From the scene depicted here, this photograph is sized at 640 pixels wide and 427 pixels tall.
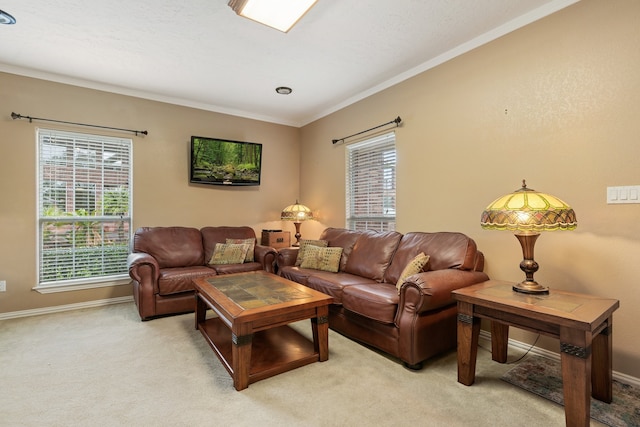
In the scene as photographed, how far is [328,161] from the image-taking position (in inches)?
183

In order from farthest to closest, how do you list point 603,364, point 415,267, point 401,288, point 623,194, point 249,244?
point 249,244 → point 415,267 → point 401,288 → point 623,194 → point 603,364

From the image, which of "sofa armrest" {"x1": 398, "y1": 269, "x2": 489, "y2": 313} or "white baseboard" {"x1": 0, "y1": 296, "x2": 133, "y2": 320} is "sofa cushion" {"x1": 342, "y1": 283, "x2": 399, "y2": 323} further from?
"white baseboard" {"x1": 0, "y1": 296, "x2": 133, "y2": 320}

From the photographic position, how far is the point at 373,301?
93.0 inches

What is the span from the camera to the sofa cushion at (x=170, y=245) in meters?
3.71

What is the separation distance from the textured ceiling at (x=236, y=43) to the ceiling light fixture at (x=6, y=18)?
5 cm

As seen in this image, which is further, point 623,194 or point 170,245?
point 170,245

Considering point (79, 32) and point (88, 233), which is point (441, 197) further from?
point (88, 233)

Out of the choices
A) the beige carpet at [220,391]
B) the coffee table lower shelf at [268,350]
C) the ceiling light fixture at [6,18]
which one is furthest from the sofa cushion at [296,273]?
the ceiling light fixture at [6,18]

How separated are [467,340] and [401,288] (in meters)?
0.51

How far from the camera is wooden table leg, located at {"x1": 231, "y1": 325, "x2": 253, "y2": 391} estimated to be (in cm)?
192

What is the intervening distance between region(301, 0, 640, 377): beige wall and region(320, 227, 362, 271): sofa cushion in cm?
69

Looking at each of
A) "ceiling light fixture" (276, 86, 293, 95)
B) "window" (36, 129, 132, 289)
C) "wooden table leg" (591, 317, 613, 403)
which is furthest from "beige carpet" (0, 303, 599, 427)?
"ceiling light fixture" (276, 86, 293, 95)

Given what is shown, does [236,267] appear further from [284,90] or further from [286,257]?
[284,90]

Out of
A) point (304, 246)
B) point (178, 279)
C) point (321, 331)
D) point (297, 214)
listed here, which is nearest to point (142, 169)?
point (178, 279)
